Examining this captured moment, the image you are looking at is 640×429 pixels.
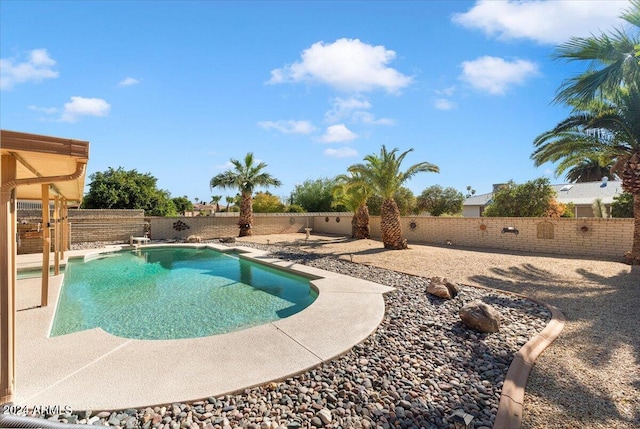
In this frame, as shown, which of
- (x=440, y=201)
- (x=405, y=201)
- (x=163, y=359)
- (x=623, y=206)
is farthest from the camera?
(x=440, y=201)

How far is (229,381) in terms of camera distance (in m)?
3.17

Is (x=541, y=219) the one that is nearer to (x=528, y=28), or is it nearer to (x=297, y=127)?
(x=528, y=28)

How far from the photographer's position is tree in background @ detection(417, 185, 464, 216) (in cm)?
2877

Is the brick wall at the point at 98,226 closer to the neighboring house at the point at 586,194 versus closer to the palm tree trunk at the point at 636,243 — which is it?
the palm tree trunk at the point at 636,243

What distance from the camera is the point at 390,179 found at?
13.7m

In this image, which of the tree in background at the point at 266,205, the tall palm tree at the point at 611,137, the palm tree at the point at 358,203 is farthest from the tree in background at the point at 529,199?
the tree in background at the point at 266,205

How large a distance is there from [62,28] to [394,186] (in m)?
12.0

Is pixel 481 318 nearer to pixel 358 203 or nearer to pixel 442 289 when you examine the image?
pixel 442 289

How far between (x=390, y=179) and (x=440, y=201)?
17.6 m

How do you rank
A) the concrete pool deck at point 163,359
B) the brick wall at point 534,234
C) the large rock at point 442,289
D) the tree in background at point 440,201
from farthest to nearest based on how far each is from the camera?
the tree in background at point 440,201, the brick wall at point 534,234, the large rock at point 442,289, the concrete pool deck at point 163,359

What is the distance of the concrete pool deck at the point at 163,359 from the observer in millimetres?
2918

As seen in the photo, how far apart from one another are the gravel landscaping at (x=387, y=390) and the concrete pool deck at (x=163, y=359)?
15 cm

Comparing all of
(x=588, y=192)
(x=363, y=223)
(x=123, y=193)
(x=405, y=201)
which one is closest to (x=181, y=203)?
(x=123, y=193)

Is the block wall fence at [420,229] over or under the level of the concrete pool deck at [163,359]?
over
